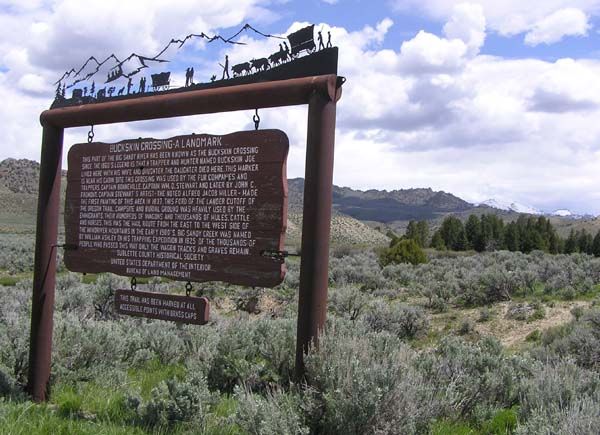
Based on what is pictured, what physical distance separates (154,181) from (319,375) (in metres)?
2.43

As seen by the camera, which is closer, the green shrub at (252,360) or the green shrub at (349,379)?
the green shrub at (349,379)

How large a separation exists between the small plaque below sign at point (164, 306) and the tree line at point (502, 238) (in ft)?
158

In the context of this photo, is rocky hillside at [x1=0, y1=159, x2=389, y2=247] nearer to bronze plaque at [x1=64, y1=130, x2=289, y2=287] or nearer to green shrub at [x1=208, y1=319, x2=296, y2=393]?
green shrub at [x1=208, y1=319, x2=296, y2=393]

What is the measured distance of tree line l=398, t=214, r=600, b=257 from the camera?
5334cm

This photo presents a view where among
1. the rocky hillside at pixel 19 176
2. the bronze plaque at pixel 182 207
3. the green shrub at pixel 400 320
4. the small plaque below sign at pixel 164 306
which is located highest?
the rocky hillside at pixel 19 176

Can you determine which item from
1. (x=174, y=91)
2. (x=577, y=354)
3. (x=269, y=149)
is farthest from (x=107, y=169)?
(x=577, y=354)

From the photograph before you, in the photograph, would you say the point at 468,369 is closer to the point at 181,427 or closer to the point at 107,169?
the point at 181,427

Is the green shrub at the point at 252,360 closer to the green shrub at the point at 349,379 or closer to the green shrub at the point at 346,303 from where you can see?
the green shrub at the point at 349,379

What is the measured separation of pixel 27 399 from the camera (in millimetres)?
5844

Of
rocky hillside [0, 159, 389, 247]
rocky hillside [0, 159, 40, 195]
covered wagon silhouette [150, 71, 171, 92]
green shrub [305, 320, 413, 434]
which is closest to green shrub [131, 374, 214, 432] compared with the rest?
green shrub [305, 320, 413, 434]

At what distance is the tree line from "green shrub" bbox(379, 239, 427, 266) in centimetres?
2470

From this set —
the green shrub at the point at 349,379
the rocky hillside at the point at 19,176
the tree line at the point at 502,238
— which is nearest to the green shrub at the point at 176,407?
the green shrub at the point at 349,379

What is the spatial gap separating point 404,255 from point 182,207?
2253cm

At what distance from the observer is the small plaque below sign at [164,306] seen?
215 inches
